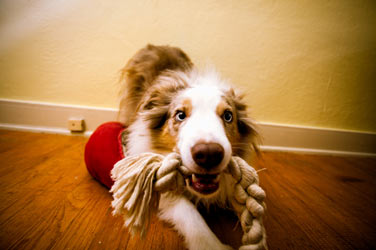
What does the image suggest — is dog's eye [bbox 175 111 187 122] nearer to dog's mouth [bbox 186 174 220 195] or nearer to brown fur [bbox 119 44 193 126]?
dog's mouth [bbox 186 174 220 195]

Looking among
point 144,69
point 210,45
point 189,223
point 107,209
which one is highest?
point 210,45

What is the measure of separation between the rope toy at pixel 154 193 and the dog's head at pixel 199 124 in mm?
92

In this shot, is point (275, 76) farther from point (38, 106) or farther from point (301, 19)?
point (38, 106)

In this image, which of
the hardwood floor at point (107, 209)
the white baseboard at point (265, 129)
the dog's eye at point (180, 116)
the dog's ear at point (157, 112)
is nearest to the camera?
the hardwood floor at point (107, 209)

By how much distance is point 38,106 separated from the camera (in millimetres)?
1877

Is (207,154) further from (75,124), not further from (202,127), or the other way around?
(75,124)

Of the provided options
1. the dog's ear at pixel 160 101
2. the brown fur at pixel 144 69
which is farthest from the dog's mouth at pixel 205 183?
the brown fur at pixel 144 69

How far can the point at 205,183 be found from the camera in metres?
0.68

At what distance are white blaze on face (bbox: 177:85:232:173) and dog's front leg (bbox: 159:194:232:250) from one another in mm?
265

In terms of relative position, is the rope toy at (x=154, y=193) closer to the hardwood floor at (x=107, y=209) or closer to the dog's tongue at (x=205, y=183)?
the dog's tongue at (x=205, y=183)

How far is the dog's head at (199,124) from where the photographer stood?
2.07 feet

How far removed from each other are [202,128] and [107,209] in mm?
663

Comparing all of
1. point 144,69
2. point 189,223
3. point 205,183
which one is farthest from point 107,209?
point 144,69

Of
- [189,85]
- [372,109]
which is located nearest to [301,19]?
[372,109]
